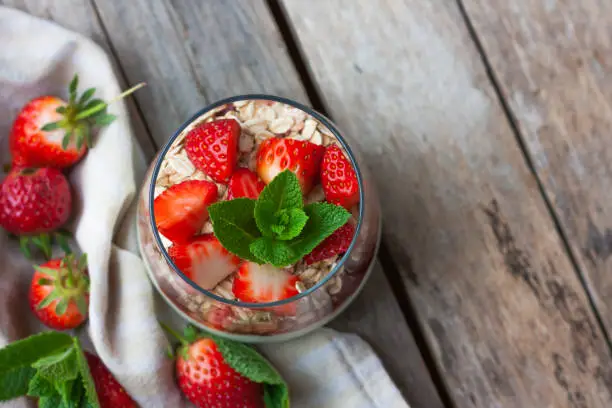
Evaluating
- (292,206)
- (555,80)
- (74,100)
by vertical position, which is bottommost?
(555,80)

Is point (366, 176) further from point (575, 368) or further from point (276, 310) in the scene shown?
point (575, 368)

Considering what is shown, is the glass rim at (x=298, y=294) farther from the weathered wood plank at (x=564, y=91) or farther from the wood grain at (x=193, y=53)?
the weathered wood plank at (x=564, y=91)

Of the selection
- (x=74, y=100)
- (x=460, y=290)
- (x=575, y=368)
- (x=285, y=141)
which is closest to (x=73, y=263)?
(x=74, y=100)

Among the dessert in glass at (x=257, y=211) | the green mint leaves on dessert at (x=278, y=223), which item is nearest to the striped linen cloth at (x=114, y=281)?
the dessert in glass at (x=257, y=211)

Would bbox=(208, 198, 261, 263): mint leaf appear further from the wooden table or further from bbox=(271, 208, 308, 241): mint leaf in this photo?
the wooden table

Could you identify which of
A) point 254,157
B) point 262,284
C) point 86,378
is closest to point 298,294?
point 262,284
